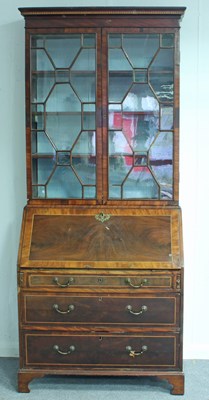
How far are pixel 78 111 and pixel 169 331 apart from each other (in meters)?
1.38

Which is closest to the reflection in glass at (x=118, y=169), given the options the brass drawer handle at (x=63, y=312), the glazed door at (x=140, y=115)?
the glazed door at (x=140, y=115)

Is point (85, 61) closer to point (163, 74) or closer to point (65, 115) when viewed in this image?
point (65, 115)

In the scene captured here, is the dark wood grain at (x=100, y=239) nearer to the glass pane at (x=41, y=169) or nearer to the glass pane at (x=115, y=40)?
the glass pane at (x=41, y=169)

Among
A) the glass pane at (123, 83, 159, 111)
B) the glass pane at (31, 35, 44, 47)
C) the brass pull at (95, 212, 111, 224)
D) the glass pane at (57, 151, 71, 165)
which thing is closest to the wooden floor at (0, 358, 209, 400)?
the brass pull at (95, 212, 111, 224)

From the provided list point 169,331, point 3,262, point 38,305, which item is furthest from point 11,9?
point 169,331

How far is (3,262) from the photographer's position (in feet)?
10.6

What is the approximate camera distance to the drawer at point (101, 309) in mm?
2674

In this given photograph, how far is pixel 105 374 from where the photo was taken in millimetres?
2729

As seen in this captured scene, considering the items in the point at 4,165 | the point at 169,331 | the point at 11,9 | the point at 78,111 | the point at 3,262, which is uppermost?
the point at 11,9

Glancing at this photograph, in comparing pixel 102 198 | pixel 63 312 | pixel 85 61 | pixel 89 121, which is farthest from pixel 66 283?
pixel 85 61

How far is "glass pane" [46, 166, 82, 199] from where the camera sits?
2.89m

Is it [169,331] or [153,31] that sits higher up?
[153,31]

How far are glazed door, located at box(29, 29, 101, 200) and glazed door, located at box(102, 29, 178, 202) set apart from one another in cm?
10

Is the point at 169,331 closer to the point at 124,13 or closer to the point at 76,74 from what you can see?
the point at 76,74
